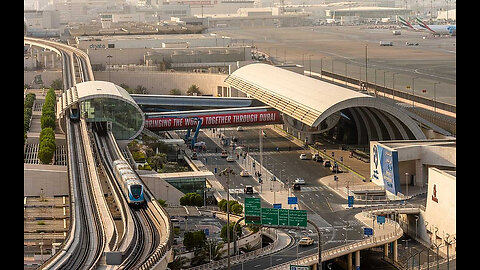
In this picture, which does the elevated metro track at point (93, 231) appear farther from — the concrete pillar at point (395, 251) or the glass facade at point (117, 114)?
the concrete pillar at point (395, 251)

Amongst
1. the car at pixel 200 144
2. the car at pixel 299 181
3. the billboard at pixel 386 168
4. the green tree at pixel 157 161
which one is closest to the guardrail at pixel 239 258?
the billboard at pixel 386 168

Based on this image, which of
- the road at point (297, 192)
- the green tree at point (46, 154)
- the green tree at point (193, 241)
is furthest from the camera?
the green tree at point (46, 154)

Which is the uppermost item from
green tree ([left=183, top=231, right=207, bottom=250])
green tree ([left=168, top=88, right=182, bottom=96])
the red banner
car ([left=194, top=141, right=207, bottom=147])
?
green tree ([left=168, top=88, right=182, bottom=96])

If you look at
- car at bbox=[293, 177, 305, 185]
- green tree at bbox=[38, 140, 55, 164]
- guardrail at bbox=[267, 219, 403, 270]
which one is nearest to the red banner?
green tree at bbox=[38, 140, 55, 164]

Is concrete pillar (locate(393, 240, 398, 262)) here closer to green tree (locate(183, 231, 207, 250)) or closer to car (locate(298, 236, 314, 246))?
car (locate(298, 236, 314, 246))

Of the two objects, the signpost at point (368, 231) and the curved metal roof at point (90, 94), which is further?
the curved metal roof at point (90, 94)

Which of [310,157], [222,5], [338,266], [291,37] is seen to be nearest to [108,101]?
[310,157]
